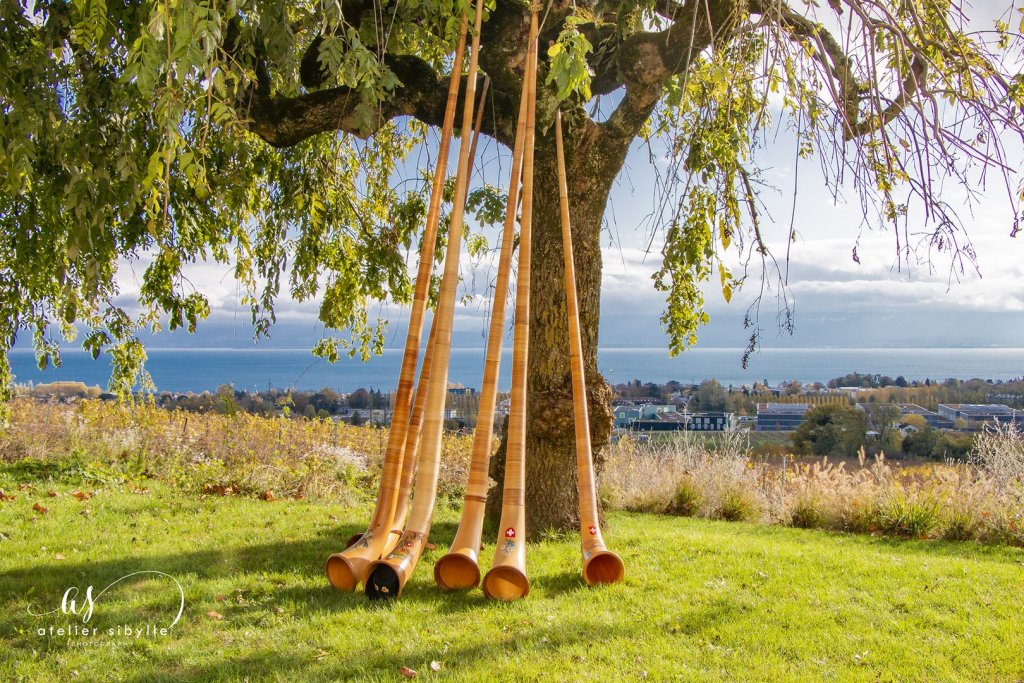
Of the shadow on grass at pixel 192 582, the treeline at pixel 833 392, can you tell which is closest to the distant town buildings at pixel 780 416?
the treeline at pixel 833 392

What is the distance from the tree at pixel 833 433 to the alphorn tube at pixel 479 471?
8.97 metres

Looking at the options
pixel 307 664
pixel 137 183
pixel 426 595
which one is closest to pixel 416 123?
pixel 137 183

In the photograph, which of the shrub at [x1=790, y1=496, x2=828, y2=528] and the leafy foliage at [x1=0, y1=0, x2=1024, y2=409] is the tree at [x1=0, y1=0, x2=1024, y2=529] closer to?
the leafy foliage at [x1=0, y1=0, x2=1024, y2=409]

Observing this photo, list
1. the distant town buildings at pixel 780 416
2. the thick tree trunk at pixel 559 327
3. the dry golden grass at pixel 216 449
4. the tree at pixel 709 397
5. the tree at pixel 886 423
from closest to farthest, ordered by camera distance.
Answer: the thick tree trunk at pixel 559 327 < the dry golden grass at pixel 216 449 < the tree at pixel 886 423 < the tree at pixel 709 397 < the distant town buildings at pixel 780 416

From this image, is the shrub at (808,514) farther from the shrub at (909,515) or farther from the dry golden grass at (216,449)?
the dry golden grass at (216,449)

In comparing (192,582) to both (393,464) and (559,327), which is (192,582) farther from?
(559,327)

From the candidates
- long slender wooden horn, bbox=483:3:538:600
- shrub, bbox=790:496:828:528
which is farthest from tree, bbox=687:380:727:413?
long slender wooden horn, bbox=483:3:538:600

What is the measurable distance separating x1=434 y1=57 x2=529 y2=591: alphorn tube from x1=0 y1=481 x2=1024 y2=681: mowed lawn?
0.38 ft

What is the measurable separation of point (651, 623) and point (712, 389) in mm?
9810

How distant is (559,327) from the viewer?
4.60 metres

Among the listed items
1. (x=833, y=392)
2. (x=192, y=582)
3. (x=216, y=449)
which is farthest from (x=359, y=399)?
(x=192, y=582)

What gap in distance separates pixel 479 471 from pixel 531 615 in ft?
2.18

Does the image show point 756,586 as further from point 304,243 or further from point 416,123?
point 416,123

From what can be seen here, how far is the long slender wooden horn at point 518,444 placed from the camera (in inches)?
130
